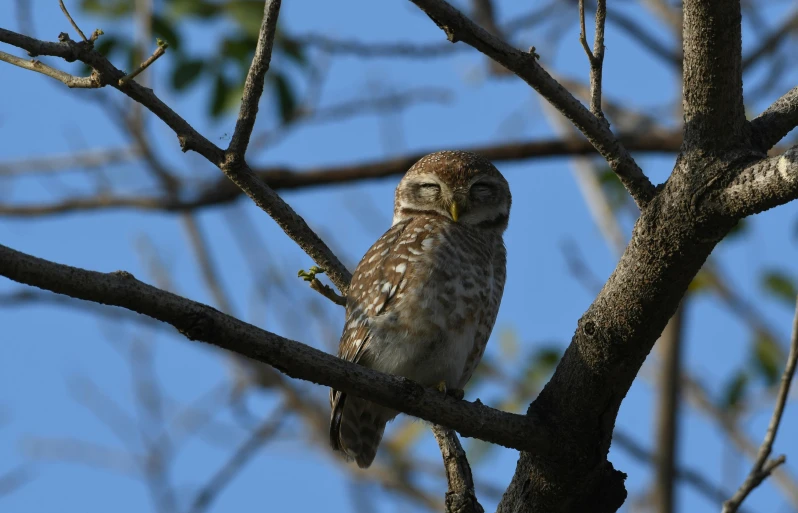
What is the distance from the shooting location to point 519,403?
783 centimetres

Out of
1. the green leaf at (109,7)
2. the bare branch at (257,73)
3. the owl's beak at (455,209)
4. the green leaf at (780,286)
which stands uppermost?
the green leaf at (109,7)

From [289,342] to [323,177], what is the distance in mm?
3837

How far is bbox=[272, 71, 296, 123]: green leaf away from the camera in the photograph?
5832 mm

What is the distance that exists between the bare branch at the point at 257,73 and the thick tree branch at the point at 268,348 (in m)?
0.85

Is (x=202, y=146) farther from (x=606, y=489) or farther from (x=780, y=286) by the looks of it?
(x=780, y=286)

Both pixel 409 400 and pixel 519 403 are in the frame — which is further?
pixel 519 403

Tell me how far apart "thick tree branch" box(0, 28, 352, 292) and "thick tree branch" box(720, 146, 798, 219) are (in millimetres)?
1597

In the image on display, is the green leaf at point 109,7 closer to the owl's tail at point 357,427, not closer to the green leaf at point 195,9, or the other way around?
the green leaf at point 195,9

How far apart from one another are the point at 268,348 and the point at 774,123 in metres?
1.59

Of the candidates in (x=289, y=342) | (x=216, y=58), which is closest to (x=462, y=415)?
(x=289, y=342)

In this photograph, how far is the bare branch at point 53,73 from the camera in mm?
2828

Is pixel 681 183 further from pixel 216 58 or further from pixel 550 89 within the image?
pixel 216 58

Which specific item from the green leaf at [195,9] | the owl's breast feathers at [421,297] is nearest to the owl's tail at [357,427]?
the owl's breast feathers at [421,297]

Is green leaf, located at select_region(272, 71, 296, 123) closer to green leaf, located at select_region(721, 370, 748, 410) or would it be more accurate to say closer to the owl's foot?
the owl's foot
